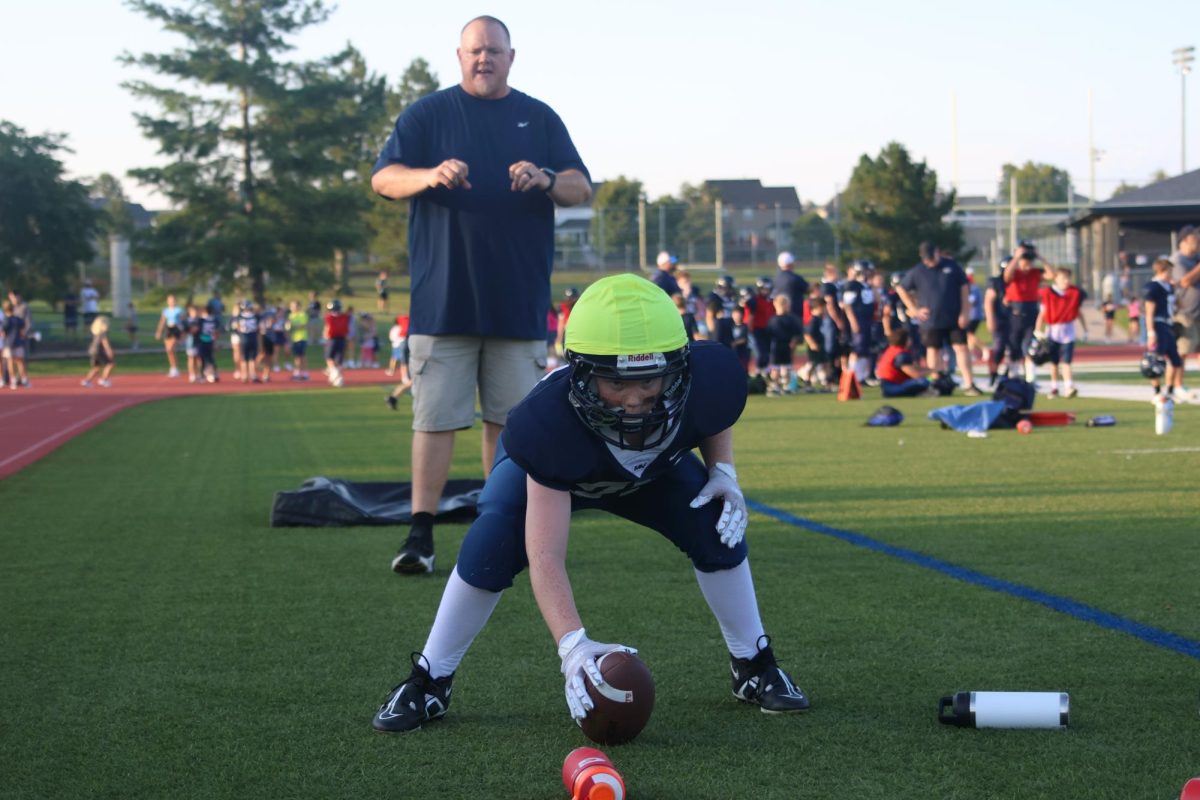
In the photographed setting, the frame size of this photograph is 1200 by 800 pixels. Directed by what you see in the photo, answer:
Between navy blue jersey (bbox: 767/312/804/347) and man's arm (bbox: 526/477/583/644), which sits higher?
navy blue jersey (bbox: 767/312/804/347)

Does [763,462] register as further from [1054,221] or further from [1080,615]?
[1054,221]

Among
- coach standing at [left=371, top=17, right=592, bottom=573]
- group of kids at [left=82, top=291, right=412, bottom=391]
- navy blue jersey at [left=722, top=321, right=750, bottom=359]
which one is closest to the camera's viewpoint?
coach standing at [left=371, top=17, right=592, bottom=573]

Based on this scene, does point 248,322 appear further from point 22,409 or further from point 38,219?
point 38,219

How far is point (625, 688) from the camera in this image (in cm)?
329

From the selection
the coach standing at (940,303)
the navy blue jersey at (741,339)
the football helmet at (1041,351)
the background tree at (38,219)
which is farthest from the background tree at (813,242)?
the football helmet at (1041,351)

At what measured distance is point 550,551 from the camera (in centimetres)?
348

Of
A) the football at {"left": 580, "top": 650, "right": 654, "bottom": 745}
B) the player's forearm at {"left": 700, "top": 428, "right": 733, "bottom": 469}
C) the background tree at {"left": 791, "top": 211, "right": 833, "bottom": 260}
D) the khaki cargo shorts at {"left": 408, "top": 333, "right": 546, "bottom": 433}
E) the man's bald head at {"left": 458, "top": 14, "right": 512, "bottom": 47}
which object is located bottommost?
the football at {"left": 580, "top": 650, "right": 654, "bottom": 745}

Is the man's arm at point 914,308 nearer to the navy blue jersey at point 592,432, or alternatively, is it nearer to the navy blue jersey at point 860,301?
the navy blue jersey at point 860,301

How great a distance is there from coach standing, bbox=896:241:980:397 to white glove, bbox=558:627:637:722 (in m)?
14.4

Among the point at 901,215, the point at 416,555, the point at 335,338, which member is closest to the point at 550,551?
the point at 416,555

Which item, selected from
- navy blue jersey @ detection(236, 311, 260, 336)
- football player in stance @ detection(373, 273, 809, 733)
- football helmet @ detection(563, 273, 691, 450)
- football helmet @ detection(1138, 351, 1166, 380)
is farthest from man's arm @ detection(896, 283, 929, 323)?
navy blue jersey @ detection(236, 311, 260, 336)

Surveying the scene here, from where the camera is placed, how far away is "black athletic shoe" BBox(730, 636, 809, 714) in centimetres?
365

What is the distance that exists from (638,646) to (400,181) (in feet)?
7.31

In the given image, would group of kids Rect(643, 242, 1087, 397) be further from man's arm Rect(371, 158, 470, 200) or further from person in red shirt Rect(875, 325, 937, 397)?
man's arm Rect(371, 158, 470, 200)
